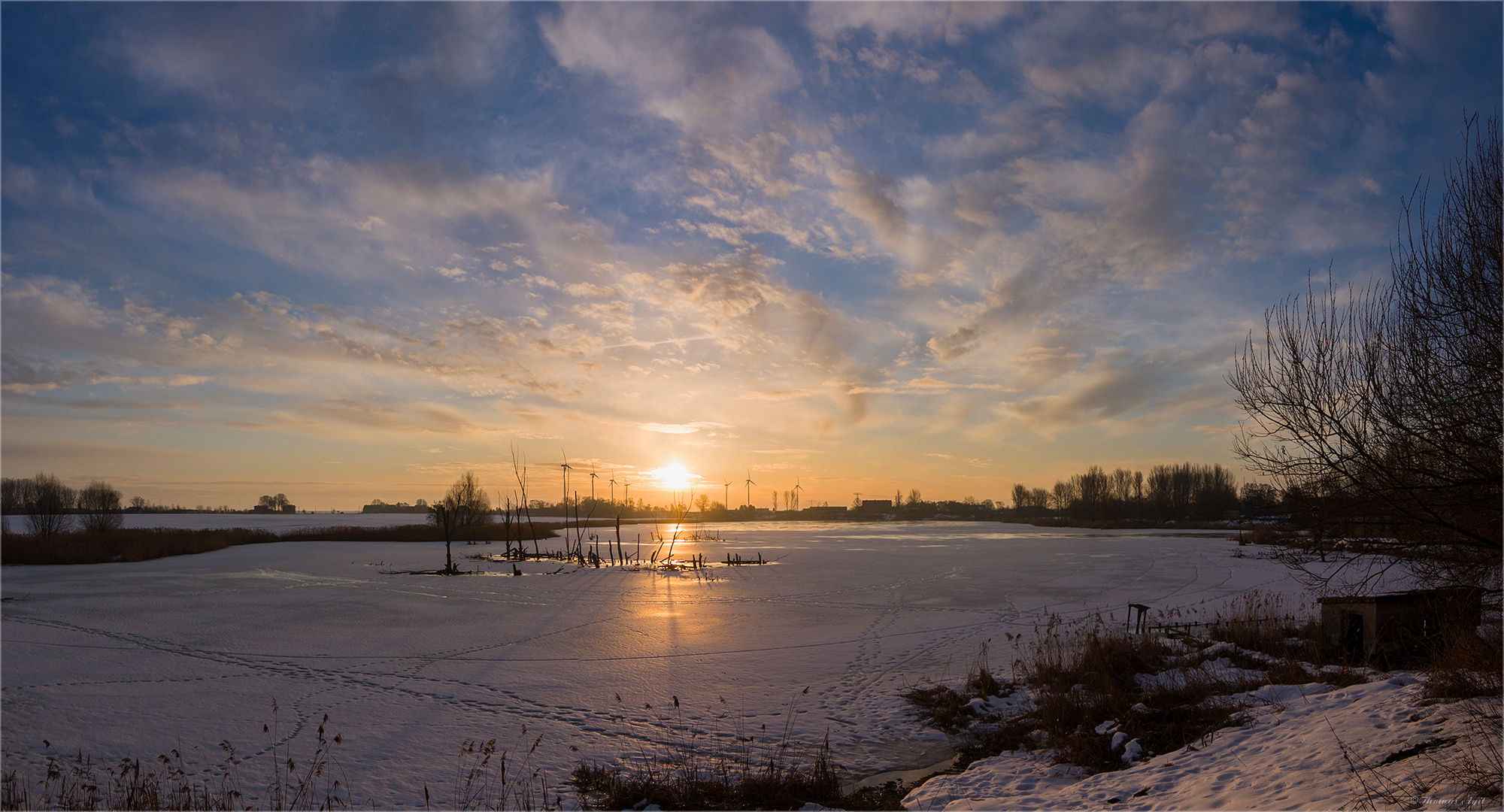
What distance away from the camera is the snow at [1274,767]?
499cm

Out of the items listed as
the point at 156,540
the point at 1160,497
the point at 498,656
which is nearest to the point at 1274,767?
the point at 498,656

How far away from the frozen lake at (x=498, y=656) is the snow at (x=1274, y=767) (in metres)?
1.26

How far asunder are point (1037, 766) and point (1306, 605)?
517 inches

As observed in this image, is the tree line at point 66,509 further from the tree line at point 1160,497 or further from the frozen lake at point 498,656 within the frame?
the tree line at point 1160,497

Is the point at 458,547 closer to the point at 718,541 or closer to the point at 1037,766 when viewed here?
the point at 718,541

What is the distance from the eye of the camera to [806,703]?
9.57m

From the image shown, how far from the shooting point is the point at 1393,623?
9.40 metres

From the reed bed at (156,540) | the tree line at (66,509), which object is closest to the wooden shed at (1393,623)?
the reed bed at (156,540)

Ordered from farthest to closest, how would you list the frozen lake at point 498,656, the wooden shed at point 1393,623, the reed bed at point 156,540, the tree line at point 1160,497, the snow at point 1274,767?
the tree line at point 1160,497
the reed bed at point 156,540
the wooden shed at point 1393,623
the frozen lake at point 498,656
the snow at point 1274,767

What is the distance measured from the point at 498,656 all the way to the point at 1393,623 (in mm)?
13801

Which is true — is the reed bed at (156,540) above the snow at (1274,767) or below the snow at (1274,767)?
below

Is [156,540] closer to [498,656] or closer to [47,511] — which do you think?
[47,511]

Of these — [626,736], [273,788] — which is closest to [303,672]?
[273,788]

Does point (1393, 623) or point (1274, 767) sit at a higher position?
point (1393, 623)
